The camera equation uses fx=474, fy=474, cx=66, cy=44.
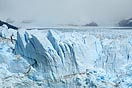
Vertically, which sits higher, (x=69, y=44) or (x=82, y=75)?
(x=69, y=44)

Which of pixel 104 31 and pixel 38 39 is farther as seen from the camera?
pixel 104 31

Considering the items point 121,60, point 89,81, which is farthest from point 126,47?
point 89,81

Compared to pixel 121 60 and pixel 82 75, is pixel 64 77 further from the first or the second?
pixel 121 60

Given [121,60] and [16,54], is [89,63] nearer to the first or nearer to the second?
[121,60]

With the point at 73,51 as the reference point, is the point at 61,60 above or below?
below

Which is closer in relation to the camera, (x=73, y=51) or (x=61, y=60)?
(x=61, y=60)

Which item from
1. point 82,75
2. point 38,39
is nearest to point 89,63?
point 82,75
